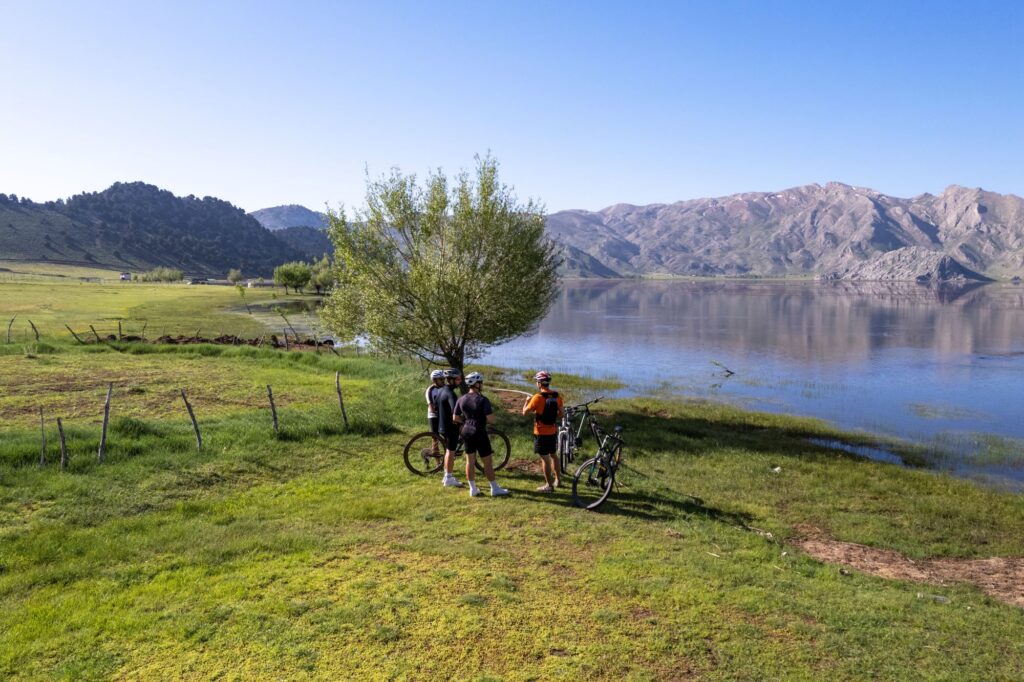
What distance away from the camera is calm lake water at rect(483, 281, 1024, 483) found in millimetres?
33312

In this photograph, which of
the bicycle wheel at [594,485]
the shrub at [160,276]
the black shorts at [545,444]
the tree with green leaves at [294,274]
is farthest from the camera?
the shrub at [160,276]

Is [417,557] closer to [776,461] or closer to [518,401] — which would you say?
[776,461]

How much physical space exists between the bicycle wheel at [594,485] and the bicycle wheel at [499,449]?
2.55 m

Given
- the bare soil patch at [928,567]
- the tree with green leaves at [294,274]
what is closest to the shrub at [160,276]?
the tree with green leaves at [294,274]

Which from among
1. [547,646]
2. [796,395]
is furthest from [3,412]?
[796,395]

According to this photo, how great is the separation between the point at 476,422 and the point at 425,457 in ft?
11.8

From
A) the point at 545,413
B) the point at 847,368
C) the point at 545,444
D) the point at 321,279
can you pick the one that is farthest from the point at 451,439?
the point at 321,279

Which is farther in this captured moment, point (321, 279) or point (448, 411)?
point (321, 279)

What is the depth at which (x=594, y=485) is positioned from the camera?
15820 millimetres

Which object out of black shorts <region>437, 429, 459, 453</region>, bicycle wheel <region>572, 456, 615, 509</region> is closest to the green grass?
black shorts <region>437, 429, 459, 453</region>

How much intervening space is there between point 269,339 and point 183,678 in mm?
50251

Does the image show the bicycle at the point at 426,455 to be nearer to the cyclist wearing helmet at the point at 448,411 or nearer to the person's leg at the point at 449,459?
the person's leg at the point at 449,459

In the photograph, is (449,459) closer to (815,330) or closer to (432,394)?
(432,394)

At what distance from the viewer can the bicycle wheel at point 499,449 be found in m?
17.9
